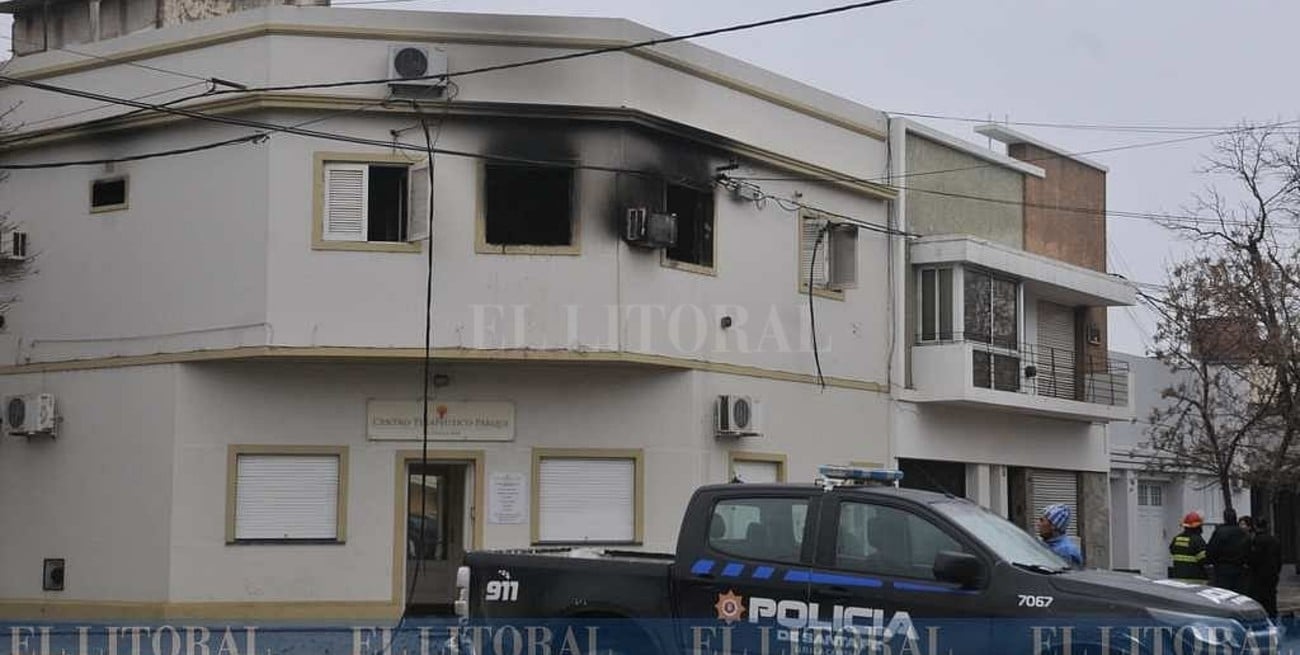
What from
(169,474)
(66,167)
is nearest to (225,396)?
(169,474)

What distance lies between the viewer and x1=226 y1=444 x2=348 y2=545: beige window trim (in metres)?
19.9

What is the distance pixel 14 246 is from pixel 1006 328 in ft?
49.6

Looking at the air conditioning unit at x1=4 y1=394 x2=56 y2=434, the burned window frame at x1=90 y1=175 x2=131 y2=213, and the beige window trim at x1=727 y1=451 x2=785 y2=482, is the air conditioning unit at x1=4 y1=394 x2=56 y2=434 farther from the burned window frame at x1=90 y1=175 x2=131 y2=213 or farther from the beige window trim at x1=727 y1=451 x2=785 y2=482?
the beige window trim at x1=727 y1=451 x2=785 y2=482

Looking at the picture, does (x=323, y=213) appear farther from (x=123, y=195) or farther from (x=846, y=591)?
(x=846, y=591)

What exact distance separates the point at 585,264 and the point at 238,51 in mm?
4879

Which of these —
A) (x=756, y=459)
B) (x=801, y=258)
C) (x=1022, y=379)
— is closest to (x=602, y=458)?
(x=756, y=459)

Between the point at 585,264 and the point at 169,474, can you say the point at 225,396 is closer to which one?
the point at 169,474

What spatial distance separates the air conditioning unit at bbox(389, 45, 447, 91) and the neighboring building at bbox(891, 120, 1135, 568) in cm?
823

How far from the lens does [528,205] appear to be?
2039 centimetres

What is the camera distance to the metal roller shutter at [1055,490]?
95.5ft

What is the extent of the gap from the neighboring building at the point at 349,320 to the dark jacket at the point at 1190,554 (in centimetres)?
572

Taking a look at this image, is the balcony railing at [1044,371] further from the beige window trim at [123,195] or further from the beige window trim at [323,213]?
the beige window trim at [123,195]

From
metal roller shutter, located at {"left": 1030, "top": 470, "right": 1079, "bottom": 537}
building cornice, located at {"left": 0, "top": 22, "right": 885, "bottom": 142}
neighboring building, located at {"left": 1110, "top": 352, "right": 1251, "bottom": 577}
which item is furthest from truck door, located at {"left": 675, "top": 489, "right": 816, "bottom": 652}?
neighboring building, located at {"left": 1110, "top": 352, "right": 1251, "bottom": 577}

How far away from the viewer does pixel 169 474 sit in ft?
65.2
